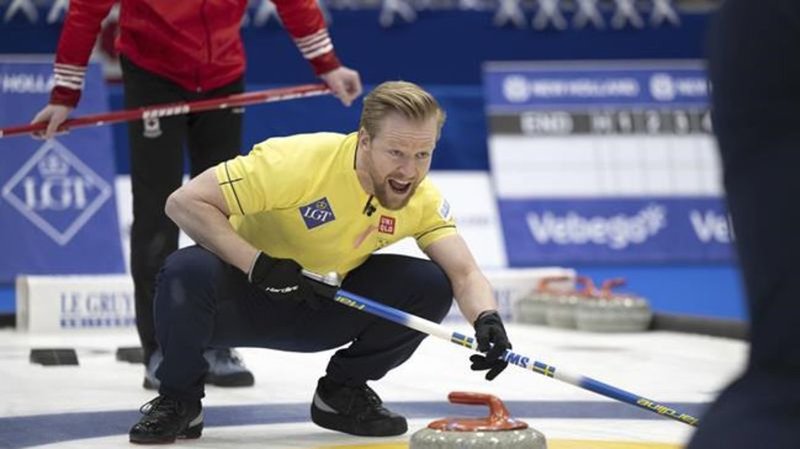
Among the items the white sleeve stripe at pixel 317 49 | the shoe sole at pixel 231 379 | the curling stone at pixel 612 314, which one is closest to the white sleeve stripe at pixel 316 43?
the white sleeve stripe at pixel 317 49

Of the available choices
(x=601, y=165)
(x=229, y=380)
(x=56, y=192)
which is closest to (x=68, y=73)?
(x=229, y=380)

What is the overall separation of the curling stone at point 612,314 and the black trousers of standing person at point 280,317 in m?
2.96

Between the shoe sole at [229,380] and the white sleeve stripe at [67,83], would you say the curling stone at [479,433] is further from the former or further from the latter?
the white sleeve stripe at [67,83]

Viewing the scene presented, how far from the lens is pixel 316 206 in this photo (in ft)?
10.9

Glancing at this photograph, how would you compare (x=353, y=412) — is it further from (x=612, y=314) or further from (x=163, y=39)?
(x=612, y=314)

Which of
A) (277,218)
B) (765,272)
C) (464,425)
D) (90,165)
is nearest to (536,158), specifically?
(90,165)

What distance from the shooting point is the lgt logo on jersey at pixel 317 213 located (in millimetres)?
3312

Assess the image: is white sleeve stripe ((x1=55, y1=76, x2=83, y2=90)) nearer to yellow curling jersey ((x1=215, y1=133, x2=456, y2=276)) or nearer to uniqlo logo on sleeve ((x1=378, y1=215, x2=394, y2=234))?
yellow curling jersey ((x1=215, y1=133, x2=456, y2=276))

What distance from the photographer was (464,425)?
279 cm

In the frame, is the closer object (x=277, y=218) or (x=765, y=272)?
(x=765, y=272)

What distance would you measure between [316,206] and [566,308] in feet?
10.7

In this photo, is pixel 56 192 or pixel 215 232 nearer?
pixel 215 232

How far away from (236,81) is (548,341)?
194 cm

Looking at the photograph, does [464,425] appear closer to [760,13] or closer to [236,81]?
[760,13]
